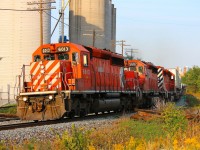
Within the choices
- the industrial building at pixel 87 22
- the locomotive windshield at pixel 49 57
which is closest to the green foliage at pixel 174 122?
the locomotive windshield at pixel 49 57

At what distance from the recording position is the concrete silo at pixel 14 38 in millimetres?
40219

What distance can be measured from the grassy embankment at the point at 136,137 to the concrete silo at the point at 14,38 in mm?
30024

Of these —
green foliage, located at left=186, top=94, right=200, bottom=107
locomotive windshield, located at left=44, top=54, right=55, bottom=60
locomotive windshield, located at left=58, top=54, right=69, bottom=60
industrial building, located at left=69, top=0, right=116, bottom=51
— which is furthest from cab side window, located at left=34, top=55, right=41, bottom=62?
industrial building, located at left=69, top=0, right=116, bottom=51

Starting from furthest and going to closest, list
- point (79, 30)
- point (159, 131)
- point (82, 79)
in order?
point (79, 30)
point (82, 79)
point (159, 131)

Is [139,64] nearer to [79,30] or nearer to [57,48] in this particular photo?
[57,48]

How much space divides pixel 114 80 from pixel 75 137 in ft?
46.4

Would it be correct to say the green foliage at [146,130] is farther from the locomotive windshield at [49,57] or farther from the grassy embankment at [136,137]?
the locomotive windshield at [49,57]

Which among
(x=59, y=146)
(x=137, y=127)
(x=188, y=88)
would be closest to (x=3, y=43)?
(x=137, y=127)

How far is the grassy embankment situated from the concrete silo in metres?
30.0

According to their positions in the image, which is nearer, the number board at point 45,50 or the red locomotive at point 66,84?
the red locomotive at point 66,84

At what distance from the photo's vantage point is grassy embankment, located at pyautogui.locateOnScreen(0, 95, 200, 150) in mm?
6648

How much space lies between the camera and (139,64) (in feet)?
86.0

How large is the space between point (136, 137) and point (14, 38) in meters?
33.2

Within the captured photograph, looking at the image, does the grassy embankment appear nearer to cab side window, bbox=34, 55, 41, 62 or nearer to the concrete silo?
cab side window, bbox=34, 55, 41, 62
